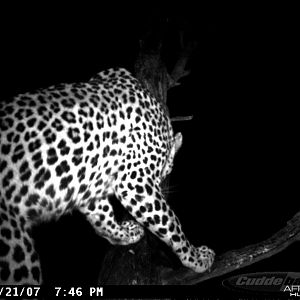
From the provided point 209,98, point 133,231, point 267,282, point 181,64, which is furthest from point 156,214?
point 209,98

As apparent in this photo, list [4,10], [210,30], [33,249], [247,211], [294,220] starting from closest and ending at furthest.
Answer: [33,249] → [294,220] → [210,30] → [4,10] → [247,211]

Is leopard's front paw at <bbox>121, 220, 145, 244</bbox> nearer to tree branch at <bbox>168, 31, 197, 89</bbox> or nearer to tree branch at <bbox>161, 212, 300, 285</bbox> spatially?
tree branch at <bbox>161, 212, 300, 285</bbox>

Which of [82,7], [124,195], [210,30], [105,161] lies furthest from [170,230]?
[82,7]

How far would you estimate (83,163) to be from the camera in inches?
61.2

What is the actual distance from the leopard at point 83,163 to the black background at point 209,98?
135cm

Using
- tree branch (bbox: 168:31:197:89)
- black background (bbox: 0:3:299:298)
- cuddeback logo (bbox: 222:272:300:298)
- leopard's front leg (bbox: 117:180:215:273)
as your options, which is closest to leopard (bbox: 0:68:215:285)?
leopard's front leg (bbox: 117:180:215:273)

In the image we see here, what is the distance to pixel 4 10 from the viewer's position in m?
3.73

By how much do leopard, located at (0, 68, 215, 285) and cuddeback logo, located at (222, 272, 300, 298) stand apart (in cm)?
20

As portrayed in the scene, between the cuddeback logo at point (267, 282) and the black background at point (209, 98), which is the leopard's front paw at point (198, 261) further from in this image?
the black background at point (209, 98)

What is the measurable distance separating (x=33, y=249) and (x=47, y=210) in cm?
23

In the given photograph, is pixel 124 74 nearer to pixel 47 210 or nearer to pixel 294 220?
pixel 47 210

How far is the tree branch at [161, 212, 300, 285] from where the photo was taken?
6.15 feet

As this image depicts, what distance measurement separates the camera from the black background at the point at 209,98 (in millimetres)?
4289

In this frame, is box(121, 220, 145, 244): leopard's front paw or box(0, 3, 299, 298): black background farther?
box(0, 3, 299, 298): black background
